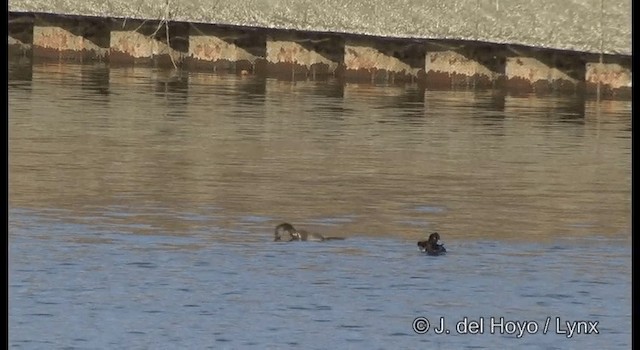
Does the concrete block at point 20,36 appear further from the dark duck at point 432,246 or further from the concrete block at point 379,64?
the dark duck at point 432,246

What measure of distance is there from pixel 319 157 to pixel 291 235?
4515 millimetres

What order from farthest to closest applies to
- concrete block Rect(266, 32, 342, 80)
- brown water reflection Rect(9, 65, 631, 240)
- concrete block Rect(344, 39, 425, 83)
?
concrete block Rect(266, 32, 342, 80)
concrete block Rect(344, 39, 425, 83)
brown water reflection Rect(9, 65, 631, 240)

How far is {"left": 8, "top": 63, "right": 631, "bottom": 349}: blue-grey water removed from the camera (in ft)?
37.8

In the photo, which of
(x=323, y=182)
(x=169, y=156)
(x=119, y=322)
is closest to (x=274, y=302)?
(x=119, y=322)

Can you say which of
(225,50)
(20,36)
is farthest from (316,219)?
(20,36)

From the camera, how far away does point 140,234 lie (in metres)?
14.2

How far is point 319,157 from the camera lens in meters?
18.4

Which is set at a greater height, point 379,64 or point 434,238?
point 379,64

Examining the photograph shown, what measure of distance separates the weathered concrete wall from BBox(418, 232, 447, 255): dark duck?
881 centimetres

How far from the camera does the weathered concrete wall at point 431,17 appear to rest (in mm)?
22219

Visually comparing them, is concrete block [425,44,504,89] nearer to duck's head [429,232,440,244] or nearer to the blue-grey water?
the blue-grey water

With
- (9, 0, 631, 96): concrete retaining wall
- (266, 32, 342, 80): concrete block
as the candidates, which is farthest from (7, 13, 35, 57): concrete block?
(266, 32, 342, 80): concrete block

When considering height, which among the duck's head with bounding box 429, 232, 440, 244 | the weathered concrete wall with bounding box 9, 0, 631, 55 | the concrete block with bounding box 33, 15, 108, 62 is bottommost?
the duck's head with bounding box 429, 232, 440, 244

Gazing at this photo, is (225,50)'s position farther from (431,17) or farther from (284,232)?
A: (284,232)
